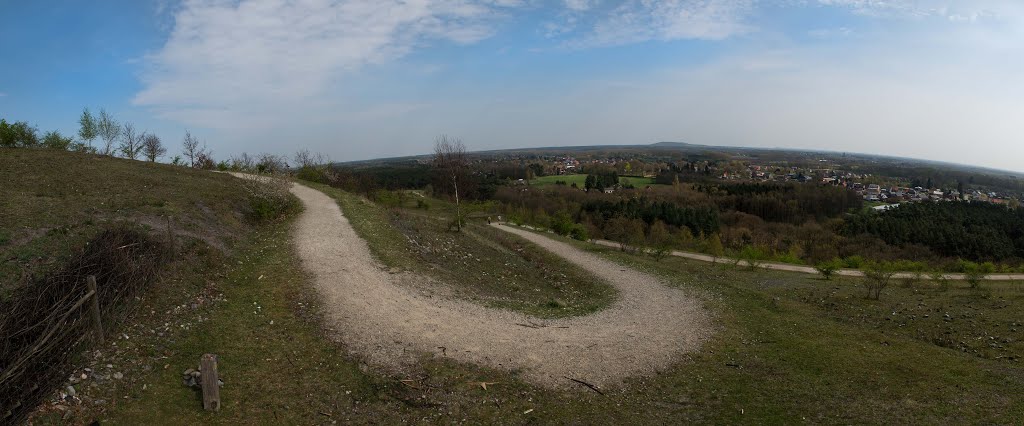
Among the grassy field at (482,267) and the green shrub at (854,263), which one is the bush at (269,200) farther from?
the green shrub at (854,263)

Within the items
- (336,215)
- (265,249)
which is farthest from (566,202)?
(265,249)

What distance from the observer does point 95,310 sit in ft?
25.8

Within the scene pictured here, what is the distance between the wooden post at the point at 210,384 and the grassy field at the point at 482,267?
22.5 ft

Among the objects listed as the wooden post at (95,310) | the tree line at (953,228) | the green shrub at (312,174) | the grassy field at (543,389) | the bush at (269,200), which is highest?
the green shrub at (312,174)

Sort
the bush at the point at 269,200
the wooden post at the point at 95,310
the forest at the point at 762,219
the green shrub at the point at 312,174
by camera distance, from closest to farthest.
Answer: the wooden post at the point at 95,310
the bush at the point at 269,200
the green shrub at the point at 312,174
the forest at the point at 762,219

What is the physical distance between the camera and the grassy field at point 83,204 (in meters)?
10.8

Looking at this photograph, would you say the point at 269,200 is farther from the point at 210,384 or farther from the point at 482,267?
the point at 210,384

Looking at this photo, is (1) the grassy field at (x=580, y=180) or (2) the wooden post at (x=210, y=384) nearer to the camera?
(2) the wooden post at (x=210, y=384)

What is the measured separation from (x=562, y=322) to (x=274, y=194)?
15.1m

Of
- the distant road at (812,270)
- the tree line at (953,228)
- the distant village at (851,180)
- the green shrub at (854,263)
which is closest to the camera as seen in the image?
the distant road at (812,270)

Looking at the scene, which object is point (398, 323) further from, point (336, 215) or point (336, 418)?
point (336, 215)

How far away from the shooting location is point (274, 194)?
2075 cm

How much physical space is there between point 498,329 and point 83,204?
45.6 feet

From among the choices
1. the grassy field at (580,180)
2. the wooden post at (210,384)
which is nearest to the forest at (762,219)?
the grassy field at (580,180)
